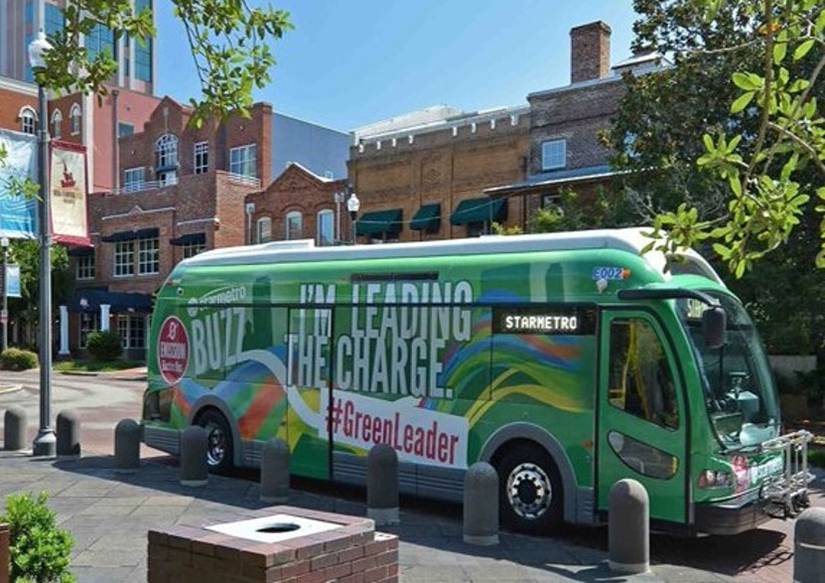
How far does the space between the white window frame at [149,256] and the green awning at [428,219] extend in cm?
1911

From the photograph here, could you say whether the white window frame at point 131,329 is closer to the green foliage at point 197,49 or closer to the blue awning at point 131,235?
the blue awning at point 131,235

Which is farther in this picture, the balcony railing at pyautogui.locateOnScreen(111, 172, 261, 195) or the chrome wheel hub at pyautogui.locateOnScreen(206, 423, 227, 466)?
the balcony railing at pyautogui.locateOnScreen(111, 172, 261, 195)

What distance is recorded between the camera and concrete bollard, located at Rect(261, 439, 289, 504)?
9.98 m

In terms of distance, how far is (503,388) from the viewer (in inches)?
371

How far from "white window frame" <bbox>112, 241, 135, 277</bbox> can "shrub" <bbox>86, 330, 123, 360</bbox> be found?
660cm

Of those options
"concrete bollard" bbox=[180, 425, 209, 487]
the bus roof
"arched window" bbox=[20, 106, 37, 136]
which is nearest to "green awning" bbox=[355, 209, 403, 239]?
the bus roof

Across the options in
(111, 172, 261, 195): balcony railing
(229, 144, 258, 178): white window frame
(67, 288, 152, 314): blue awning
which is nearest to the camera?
(67, 288, 152, 314): blue awning

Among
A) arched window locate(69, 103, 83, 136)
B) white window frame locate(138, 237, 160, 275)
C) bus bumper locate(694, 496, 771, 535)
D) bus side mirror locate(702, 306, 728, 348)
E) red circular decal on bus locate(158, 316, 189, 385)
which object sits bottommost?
bus bumper locate(694, 496, 771, 535)

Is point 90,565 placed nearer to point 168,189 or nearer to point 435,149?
point 435,149

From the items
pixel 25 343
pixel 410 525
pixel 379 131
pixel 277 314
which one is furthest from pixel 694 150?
pixel 25 343

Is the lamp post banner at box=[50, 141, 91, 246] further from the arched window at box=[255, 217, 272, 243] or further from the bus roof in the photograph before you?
the arched window at box=[255, 217, 272, 243]

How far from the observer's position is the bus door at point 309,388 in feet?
35.9

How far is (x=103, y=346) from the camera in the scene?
146 feet

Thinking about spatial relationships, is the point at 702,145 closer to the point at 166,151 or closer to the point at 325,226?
the point at 325,226
